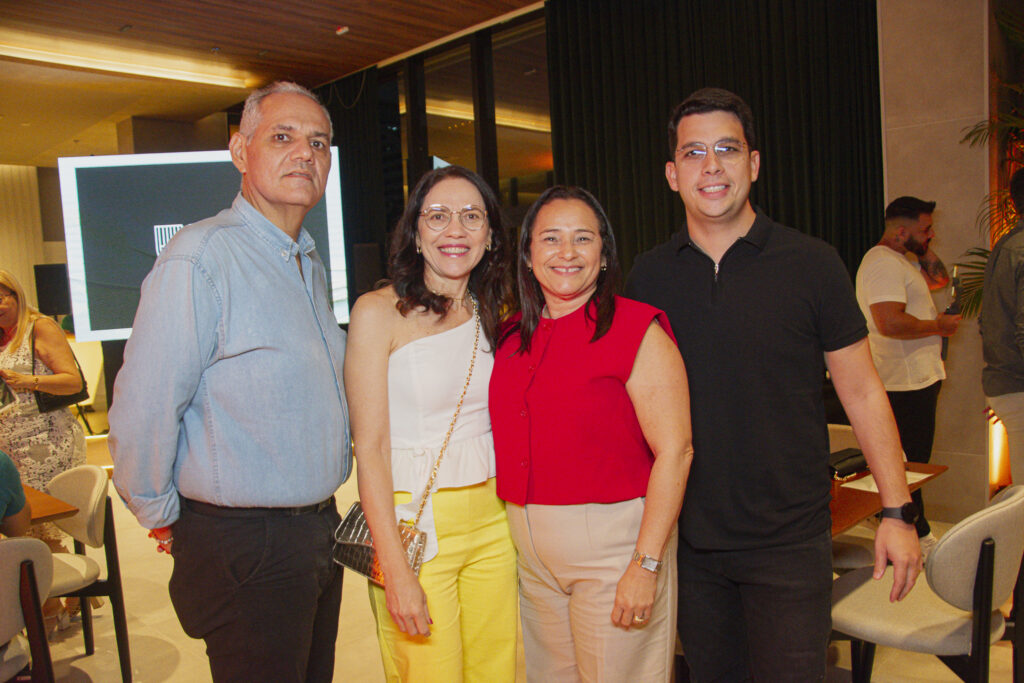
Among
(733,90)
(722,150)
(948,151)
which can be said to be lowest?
(722,150)

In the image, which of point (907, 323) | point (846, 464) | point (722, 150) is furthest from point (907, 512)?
point (907, 323)

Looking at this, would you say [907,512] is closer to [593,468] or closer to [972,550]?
[972,550]

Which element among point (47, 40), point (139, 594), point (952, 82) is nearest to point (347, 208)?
point (47, 40)

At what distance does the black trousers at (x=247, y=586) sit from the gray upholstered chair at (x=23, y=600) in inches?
31.1

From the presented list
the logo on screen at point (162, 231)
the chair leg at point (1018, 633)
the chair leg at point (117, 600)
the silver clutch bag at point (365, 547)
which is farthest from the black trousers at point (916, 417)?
the logo on screen at point (162, 231)

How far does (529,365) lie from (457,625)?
0.59 meters

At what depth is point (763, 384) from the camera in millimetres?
1640

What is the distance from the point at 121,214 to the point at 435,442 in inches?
121

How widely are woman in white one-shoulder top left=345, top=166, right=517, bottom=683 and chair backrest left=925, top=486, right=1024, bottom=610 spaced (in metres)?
0.98

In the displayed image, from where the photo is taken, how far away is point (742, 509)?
1.64 metres

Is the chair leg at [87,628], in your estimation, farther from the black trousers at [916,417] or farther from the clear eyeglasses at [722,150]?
the black trousers at [916,417]

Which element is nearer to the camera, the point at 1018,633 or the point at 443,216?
the point at 443,216

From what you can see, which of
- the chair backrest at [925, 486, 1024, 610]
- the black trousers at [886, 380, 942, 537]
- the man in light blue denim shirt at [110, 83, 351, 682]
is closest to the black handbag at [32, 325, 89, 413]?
the man in light blue denim shirt at [110, 83, 351, 682]

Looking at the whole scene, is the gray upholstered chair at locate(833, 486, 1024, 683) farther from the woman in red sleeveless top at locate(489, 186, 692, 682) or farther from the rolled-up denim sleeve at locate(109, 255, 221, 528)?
the rolled-up denim sleeve at locate(109, 255, 221, 528)
